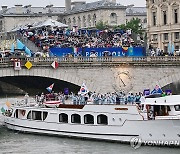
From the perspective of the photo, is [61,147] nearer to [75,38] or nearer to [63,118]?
[63,118]

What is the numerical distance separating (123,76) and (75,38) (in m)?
14.9

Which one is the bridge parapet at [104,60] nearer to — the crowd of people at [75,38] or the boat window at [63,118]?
the crowd of people at [75,38]

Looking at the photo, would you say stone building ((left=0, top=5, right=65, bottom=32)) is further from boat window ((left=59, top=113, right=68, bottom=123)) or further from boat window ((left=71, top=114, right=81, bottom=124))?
boat window ((left=71, top=114, right=81, bottom=124))

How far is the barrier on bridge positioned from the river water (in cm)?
1294

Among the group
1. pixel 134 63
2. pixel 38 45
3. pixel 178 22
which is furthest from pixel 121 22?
pixel 134 63

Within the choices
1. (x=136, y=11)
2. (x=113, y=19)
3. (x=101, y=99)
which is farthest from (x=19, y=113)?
(x=136, y=11)

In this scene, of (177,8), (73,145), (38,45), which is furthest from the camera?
(177,8)

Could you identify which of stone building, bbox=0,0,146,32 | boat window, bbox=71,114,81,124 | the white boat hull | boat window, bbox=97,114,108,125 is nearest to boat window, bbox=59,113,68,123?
the white boat hull

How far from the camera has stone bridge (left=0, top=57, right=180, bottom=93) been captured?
5559 cm

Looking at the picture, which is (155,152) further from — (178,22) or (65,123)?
(178,22)

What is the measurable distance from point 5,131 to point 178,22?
43.2 meters

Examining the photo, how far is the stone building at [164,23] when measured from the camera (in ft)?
296

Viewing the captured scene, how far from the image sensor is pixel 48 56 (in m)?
57.1

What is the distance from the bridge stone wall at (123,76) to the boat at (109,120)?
732cm
